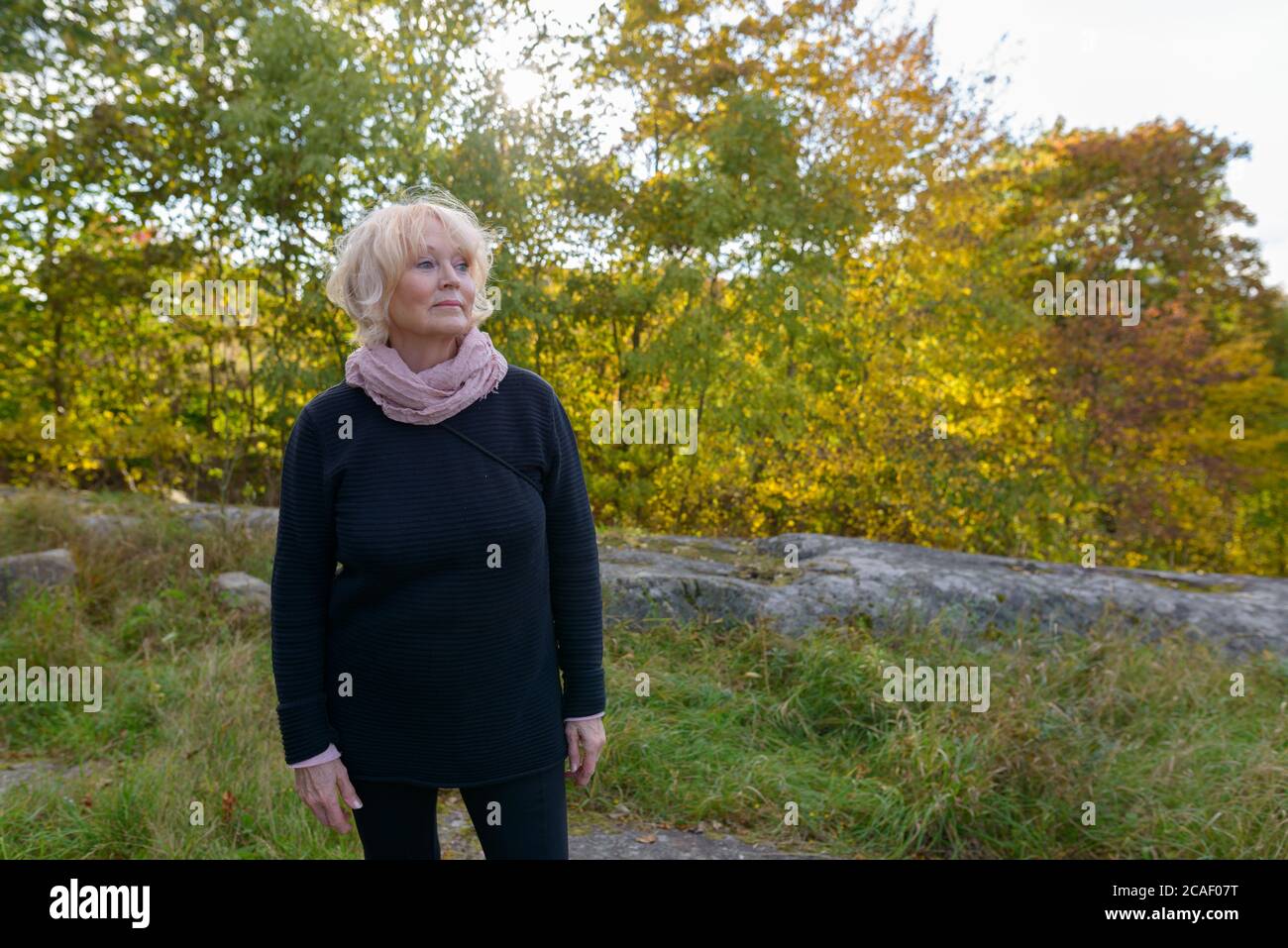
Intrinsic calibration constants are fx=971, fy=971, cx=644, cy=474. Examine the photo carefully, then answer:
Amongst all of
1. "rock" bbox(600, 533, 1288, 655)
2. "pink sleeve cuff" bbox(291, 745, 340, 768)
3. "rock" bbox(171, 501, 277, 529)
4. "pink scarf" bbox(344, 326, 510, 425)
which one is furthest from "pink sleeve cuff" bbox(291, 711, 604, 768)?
"rock" bbox(171, 501, 277, 529)

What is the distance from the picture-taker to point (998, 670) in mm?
4898

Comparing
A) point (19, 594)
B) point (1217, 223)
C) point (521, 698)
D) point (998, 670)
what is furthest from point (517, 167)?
point (1217, 223)

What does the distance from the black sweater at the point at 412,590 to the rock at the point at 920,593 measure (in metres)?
3.59

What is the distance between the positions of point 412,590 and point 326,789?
441mm

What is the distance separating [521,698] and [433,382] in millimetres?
673

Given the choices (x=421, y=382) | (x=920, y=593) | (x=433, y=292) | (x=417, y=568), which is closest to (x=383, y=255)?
(x=433, y=292)

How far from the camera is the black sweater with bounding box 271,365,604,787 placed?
75.7 inches

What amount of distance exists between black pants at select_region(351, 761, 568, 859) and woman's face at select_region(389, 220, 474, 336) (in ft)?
3.08

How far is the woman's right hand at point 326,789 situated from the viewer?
1957mm

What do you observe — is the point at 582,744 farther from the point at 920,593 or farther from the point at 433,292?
the point at 920,593

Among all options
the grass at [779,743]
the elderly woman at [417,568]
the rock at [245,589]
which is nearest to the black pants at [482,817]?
the elderly woman at [417,568]

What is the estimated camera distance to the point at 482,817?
2.03 metres

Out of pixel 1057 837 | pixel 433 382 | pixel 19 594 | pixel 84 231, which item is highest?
pixel 84 231
